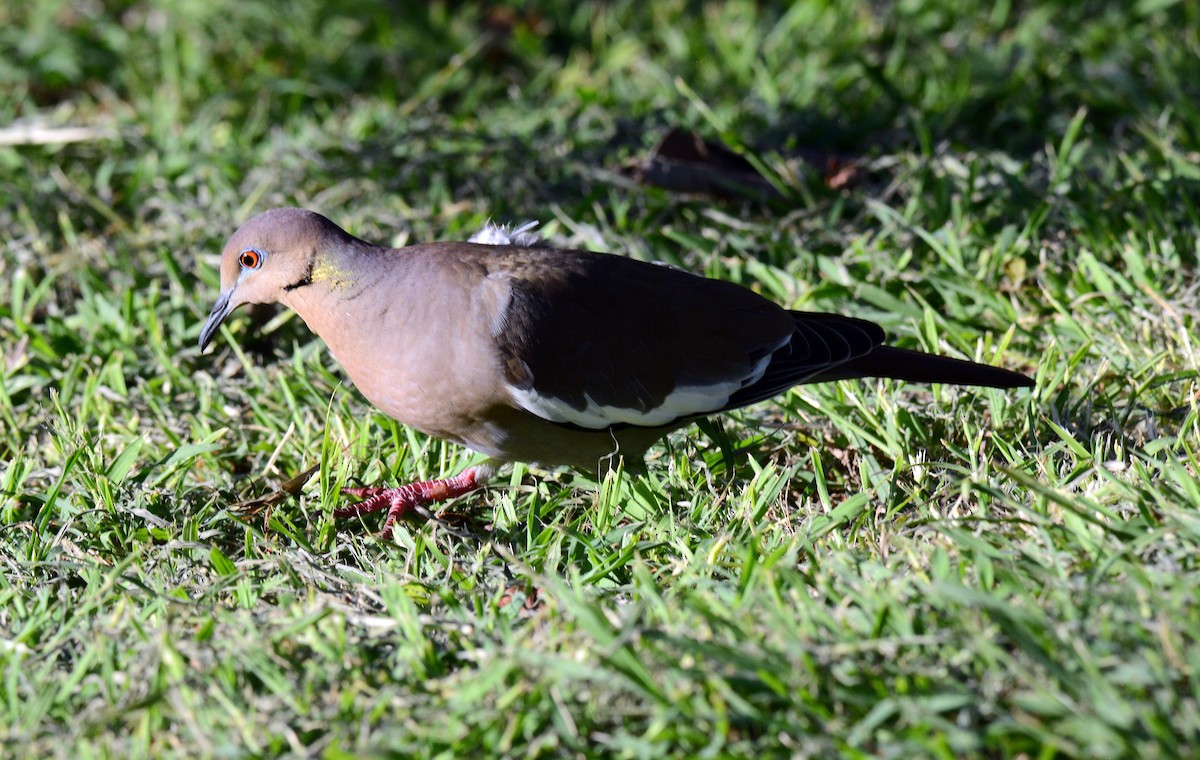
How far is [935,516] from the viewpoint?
290 cm

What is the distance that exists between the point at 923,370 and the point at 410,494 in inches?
58.9

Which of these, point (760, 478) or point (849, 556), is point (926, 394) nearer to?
point (760, 478)

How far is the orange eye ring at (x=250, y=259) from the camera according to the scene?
11.4ft

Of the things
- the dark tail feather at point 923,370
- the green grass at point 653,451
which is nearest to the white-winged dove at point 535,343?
the dark tail feather at point 923,370

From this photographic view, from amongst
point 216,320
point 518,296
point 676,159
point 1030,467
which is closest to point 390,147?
point 676,159

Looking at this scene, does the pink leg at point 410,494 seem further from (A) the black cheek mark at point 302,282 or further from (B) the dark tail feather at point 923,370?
(B) the dark tail feather at point 923,370

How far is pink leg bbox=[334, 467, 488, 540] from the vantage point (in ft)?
11.0

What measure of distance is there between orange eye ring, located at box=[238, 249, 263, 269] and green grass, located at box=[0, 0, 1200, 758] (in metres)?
0.50

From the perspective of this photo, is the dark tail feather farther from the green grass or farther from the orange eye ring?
the orange eye ring

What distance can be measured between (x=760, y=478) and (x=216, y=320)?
1707 millimetres

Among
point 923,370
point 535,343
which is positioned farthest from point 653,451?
point 923,370

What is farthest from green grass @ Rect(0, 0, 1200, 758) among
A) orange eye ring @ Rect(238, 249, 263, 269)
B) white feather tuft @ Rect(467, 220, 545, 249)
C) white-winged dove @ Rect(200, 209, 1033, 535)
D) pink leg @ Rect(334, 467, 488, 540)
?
white feather tuft @ Rect(467, 220, 545, 249)

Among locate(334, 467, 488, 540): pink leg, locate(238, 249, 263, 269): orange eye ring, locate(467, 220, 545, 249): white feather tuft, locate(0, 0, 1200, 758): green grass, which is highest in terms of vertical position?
locate(238, 249, 263, 269): orange eye ring

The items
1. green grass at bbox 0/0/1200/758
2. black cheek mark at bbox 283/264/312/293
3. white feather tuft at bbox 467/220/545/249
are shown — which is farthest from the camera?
white feather tuft at bbox 467/220/545/249
